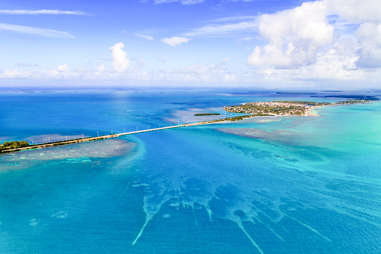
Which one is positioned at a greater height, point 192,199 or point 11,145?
point 11,145

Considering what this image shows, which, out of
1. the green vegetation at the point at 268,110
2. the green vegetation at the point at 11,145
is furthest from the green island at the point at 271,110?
the green vegetation at the point at 11,145

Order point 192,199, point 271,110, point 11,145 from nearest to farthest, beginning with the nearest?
1. point 192,199
2. point 11,145
3. point 271,110

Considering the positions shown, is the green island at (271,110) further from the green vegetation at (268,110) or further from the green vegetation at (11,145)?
the green vegetation at (11,145)

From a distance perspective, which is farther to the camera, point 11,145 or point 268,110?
point 268,110

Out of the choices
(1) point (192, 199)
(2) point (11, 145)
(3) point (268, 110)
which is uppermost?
(3) point (268, 110)

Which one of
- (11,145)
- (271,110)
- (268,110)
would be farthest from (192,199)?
(271,110)

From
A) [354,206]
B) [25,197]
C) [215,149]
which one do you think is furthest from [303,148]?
[25,197]

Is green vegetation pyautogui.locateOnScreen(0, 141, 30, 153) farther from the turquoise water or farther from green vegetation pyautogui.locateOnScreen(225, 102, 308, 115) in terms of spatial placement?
green vegetation pyautogui.locateOnScreen(225, 102, 308, 115)

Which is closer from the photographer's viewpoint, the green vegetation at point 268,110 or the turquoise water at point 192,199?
the turquoise water at point 192,199

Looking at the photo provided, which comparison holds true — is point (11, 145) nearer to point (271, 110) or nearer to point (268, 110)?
point (268, 110)
